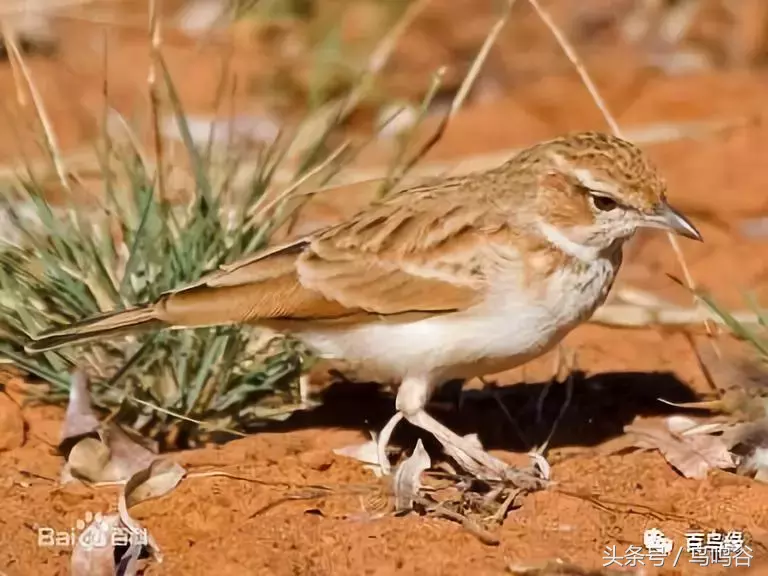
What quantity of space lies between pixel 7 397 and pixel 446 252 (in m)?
1.45

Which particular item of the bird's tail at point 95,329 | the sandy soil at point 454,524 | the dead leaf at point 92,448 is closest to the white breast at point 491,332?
the sandy soil at point 454,524

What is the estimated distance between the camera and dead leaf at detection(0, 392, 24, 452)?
14.8 feet

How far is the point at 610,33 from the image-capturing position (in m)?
9.36

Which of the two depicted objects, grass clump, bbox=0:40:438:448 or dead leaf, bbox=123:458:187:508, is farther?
grass clump, bbox=0:40:438:448

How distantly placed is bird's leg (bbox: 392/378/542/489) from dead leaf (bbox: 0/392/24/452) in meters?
1.11

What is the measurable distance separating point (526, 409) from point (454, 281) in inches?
31.2

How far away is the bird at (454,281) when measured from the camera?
13.8 feet

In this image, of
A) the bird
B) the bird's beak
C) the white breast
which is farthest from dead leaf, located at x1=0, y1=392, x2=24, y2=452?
the bird's beak

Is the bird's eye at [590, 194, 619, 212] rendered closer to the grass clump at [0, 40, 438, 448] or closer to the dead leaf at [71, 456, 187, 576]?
the grass clump at [0, 40, 438, 448]

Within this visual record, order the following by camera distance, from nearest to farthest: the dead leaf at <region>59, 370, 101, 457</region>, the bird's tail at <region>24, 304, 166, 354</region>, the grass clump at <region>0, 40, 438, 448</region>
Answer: the bird's tail at <region>24, 304, 166, 354</region> → the dead leaf at <region>59, 370, 101, 457</region> → the grass clump at <region>0, 40, 438, 448</region>

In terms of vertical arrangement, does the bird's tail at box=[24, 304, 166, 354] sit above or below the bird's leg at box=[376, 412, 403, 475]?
above

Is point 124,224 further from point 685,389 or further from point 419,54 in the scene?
point 419,54
